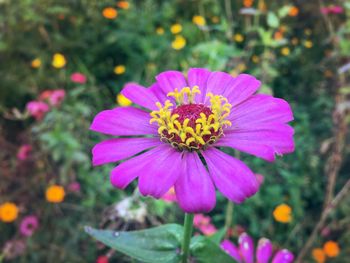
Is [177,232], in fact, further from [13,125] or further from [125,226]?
[13,125]

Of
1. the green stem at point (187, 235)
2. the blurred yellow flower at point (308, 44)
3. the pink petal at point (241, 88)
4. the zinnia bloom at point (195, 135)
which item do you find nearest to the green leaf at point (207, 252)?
the green stem at point (187, 235)

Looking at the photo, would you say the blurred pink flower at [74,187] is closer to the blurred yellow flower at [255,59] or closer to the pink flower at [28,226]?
the pink flower at [28,226]

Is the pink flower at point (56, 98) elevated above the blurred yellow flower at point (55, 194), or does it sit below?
above

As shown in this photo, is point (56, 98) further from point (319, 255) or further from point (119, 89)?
point (319, 255)

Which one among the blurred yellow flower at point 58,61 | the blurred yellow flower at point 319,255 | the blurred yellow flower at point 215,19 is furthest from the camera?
the blurred yellow flower at point 215,19

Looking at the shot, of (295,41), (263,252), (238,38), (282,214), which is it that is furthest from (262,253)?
(295,41)

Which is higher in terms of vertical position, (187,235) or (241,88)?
(241,88)

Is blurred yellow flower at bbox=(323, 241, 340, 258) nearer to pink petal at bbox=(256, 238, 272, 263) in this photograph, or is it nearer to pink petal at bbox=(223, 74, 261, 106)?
pink petal at bbox=(256, 238, 272, 263)

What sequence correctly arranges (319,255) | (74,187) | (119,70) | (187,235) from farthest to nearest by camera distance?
1. (119,70)
2. (74,187)
3. (319,255)
4. (187,235)
